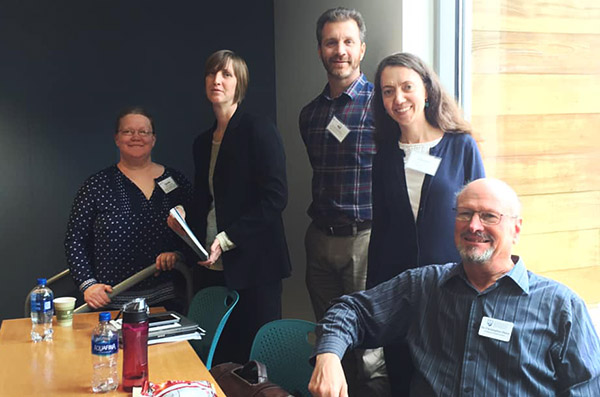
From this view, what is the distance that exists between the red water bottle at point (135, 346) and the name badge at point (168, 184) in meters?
1.55

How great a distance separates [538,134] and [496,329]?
35.0 inches

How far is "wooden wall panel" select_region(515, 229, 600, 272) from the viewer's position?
224 centimetres

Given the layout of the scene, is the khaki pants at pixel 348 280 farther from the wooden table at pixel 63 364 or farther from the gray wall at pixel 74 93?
the gray wall at pixel 74 93

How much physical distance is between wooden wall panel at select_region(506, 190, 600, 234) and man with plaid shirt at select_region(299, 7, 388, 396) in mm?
737

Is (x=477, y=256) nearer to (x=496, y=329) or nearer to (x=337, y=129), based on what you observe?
(x=496, y=329)

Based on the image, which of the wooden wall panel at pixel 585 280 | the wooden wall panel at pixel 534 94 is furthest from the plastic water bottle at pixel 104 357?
the wooden wall panel at pixel 534 94

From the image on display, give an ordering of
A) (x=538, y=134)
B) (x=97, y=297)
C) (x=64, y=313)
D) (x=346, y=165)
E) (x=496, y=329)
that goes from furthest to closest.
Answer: (x=97, y=297), (x=346, y=165), (x=64, y=313), (x=538, y=134), (x=496, y=329)

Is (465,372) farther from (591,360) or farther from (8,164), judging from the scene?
(8,164)

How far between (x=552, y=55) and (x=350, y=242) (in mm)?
1215

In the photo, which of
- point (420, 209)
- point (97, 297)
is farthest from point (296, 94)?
point (420, 209)

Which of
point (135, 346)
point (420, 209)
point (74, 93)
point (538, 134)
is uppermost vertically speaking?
point (74, 93)

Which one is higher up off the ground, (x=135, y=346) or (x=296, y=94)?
(x=296, y=94)

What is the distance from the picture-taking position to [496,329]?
6.31ft

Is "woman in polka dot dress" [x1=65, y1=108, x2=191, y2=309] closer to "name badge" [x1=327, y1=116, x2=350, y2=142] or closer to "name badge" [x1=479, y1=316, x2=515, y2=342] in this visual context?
"name badge" [x1=327, y1=116, x2=350, y2=142]
